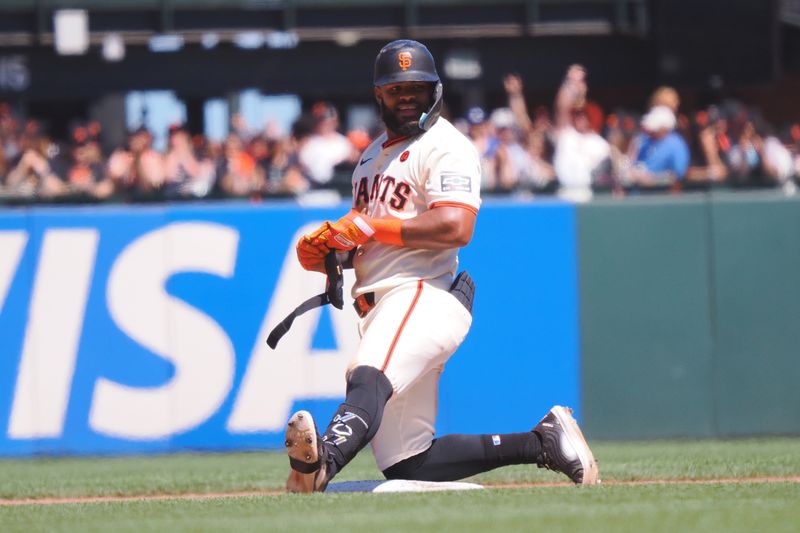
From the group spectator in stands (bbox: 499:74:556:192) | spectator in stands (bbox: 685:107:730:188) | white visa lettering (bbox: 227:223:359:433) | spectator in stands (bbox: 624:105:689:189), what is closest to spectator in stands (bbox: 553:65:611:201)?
spectator in stands (bbox: 499:74:556:192)

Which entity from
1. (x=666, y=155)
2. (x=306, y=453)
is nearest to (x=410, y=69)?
(x=306, y=453)

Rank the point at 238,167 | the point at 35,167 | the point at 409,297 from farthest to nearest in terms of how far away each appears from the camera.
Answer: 1. the point at 238,167
2. the point at 35,167
3. the point at 409,297

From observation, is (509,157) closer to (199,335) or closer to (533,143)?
(533,143)

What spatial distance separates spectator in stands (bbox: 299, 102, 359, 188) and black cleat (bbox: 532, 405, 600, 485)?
563cm

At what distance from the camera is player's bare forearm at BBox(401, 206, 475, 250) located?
548 cm

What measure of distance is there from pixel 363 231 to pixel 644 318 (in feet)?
13.0

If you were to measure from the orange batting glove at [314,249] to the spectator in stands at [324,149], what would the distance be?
5.42m

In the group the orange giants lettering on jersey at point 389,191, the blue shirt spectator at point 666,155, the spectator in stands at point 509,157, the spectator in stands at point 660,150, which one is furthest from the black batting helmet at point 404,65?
the spectator in stands at point 509,157

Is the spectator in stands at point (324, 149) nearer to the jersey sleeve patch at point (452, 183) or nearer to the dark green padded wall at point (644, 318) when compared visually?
the dark green padded wall at point (644, 318)

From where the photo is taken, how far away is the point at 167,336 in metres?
8.91

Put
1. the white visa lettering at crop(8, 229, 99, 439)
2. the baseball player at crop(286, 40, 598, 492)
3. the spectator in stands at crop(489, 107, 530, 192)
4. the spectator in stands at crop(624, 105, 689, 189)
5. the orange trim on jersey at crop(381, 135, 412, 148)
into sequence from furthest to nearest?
the spectator in stands at crop(489, 107, 530, 192), the spectator in stands at crop(624, 105, 689, 189), the white visa lettering at crop(8, 229, 99, 439), the orange trim on jersey at crop(381, 135, 412, 148), the baseball player at crop(286, 40, 598, 492)

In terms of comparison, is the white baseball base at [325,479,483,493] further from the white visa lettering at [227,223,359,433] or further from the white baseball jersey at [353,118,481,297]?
the white visa lettering at [227,223,359,433]

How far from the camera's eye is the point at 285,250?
29.6 ft

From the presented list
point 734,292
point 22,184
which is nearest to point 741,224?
point 734,292
